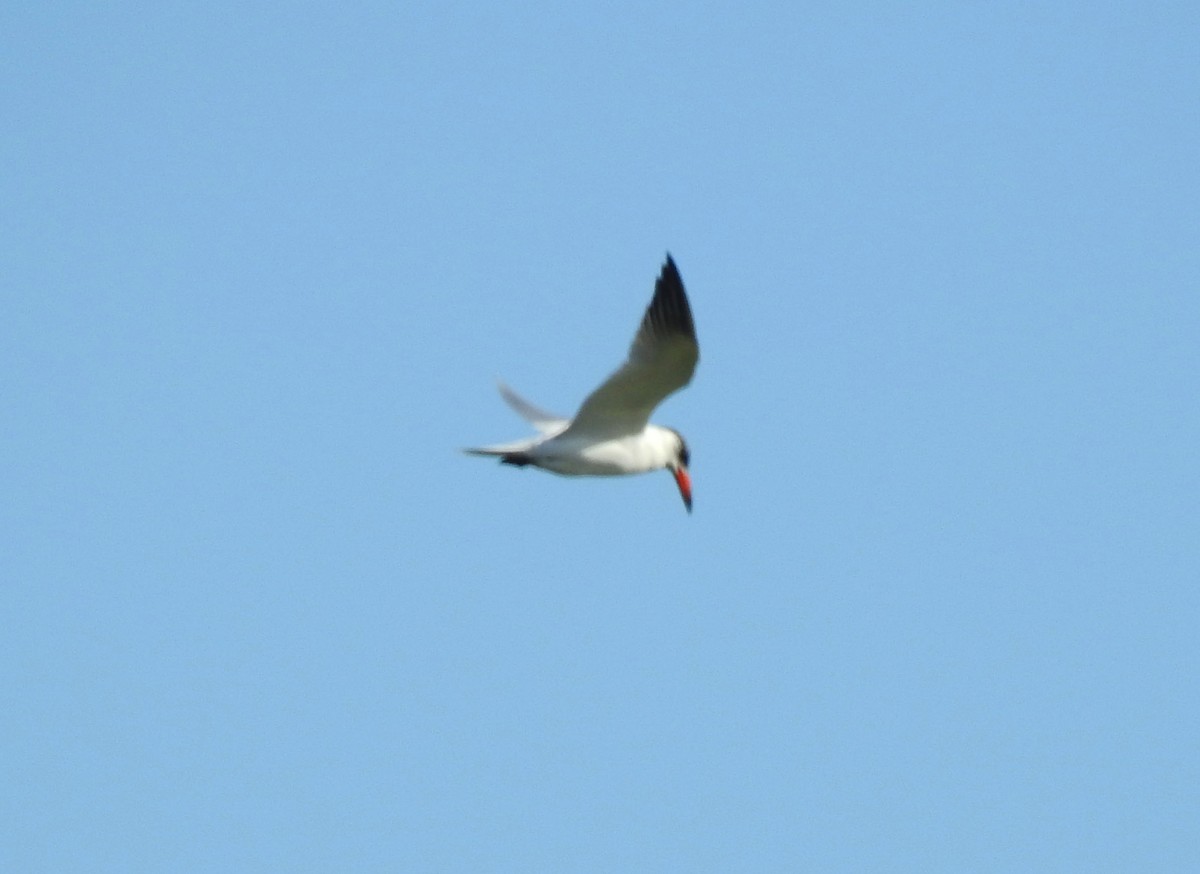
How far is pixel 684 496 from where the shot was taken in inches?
710

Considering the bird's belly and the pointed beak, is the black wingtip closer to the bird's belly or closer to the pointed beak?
the bird's belly

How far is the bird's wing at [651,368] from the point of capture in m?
15.4

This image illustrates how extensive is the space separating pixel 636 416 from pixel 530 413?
3.27 m

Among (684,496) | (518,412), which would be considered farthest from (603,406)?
(518,412)

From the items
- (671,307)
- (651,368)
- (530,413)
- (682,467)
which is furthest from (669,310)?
(530,413)

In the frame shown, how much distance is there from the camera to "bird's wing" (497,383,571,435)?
63.0 ft

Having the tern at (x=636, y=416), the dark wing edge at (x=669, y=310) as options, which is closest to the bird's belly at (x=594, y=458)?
the tern at (x=636, y=416)

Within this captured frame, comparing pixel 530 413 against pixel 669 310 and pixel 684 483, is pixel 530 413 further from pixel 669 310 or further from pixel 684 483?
pixel 669 310

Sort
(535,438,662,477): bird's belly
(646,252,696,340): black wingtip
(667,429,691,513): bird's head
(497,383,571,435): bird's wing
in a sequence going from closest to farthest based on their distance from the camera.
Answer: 1. (646,252,696,340): black wingtip
2. (535,438,662,477): bird's belly
3. (667,429,691,513): bird's head
4. (497,383,571,435): bird's wing

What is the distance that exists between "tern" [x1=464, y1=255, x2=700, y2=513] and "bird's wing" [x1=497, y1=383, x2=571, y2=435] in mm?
1723

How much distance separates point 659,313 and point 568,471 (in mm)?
1798

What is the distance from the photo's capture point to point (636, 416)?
54.5 ft

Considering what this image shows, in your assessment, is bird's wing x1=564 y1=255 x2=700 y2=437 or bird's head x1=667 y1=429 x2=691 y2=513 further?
bird's head x1=667 y1=429 x2=691 y2=513

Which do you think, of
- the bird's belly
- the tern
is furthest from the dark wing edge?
the bird's belly
